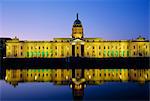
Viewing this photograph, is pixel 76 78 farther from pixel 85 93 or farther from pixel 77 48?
pixel 77 48

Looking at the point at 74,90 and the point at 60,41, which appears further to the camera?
the point at 60,41

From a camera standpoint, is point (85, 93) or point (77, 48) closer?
point (85, 93)

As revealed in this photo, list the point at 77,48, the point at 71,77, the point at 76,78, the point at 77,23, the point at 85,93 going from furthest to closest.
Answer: the point at 77,23
the point at 77,48
the point at 71,77
the point at 76,78
the point at 85,93

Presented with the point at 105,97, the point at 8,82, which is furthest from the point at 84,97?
the point at 8,82

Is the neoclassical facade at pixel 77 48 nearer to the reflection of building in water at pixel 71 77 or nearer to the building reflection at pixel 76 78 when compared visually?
the reflection of building in water at pixel 71 77

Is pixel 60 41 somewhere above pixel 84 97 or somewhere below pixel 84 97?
above

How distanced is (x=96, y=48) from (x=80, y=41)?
487cm

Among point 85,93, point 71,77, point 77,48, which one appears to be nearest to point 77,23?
point 77,48

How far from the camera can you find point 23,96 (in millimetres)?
22844

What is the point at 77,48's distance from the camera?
98.0 metres

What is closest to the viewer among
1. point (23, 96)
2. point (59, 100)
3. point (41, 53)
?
point (59, 100)

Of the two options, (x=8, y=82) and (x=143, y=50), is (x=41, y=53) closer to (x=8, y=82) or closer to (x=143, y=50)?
(x=143, y=50)

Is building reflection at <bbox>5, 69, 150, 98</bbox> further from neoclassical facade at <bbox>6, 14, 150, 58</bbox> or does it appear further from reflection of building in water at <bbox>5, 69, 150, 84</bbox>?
neoclassical facade at <bbox>6, 14, 150, 58</bbox>

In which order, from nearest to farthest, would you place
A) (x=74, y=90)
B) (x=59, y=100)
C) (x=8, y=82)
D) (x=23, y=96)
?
(x=59, y=100) < (x=23, y=96) < (x=74, y=90) < (x=8, y=82)
